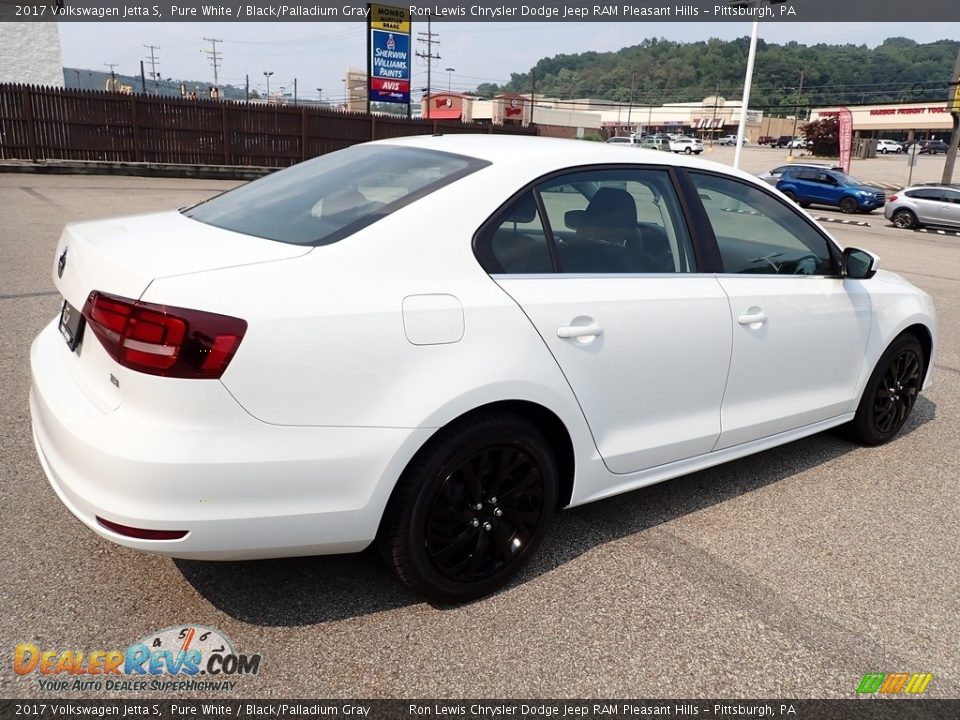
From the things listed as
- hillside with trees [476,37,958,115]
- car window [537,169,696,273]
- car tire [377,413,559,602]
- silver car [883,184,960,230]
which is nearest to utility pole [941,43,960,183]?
silver car [883,184,960,230]

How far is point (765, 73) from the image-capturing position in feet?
443

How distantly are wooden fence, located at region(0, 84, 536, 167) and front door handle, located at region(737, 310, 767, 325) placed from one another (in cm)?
2283

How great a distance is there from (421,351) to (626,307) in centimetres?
96

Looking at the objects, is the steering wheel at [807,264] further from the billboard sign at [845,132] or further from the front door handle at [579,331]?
the billboard sign at [845,132]

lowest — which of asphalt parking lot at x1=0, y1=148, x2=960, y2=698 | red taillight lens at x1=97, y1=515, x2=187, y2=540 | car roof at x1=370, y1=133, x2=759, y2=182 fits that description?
asphalt parking lot at x1=0, y1=148, x2=960, y2=698

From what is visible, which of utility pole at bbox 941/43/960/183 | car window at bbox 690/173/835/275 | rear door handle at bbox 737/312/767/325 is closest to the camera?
rear door handle at bbox 737/312/767/325

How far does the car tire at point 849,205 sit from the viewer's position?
89.4 ft

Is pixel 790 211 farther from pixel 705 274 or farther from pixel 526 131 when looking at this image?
pixel 526 131

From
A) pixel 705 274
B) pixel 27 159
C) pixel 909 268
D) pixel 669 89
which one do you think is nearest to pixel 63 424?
pixel 705 274

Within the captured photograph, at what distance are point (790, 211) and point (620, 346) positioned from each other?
157 cm

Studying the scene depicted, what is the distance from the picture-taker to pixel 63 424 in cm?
230

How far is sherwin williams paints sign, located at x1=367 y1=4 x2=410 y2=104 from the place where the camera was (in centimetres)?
2598

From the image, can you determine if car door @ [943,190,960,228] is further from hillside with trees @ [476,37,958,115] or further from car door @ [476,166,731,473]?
hillside with trees @ [476,37,958,115]

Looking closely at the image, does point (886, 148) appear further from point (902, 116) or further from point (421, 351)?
point (421, 351)
